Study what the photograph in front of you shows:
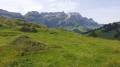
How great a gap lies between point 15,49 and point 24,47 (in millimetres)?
1755

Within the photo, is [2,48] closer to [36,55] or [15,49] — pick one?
[15,49]

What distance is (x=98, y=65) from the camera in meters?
15.7

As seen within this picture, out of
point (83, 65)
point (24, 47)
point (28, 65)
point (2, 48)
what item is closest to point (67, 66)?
point (83, 65)

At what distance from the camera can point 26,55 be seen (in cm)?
1925

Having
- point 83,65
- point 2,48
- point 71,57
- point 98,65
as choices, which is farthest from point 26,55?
point 98,65

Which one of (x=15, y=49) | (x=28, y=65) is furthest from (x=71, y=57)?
(x=15, y=49)

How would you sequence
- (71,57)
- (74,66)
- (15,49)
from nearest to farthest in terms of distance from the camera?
(74,66), (71,57), (15,49)

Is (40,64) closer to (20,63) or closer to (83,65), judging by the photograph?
(20,63)

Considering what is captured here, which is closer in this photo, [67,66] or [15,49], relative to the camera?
[67,66]

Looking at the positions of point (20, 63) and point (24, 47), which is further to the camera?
point (24, 47)

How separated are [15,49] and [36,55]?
5106 millimetres

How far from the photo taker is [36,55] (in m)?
19.5

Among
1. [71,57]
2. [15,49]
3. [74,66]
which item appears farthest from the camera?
[15,49]

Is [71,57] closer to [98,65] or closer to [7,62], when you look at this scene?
[98,65]
